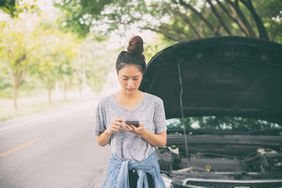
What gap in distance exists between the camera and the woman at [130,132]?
240cm

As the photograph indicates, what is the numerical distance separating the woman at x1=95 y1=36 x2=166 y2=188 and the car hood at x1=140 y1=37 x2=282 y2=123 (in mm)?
993

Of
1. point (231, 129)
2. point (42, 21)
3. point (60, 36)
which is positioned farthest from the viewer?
point (60, 36)

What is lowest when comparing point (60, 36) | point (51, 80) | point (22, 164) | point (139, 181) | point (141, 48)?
point (22, 164)

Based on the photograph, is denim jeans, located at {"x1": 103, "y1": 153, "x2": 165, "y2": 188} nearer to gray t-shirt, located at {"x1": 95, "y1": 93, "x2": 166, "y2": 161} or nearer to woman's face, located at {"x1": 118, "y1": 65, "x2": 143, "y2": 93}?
gray t-shirt, located at {"x1": 95, "y1": 93, "x2": 166, "y2": 161}

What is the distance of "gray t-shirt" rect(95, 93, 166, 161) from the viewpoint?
7.90ft

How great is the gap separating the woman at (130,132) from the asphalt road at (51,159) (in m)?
3.26

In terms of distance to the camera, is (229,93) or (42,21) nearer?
(229,93)

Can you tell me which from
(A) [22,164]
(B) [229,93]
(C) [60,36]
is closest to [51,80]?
(C) [60,36]

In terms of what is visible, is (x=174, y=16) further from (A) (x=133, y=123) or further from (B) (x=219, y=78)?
(A) (x=133, y=123)

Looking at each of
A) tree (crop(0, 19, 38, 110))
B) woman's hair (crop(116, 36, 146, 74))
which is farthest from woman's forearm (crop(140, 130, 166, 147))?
tree (crop(0, 19, 38, 110))

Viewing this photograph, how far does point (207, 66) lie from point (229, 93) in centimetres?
68

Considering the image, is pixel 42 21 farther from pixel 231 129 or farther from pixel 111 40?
pixel 231 129

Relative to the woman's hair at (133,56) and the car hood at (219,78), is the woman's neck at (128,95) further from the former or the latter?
the car hood at (219,78)

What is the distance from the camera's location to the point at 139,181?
240cm
